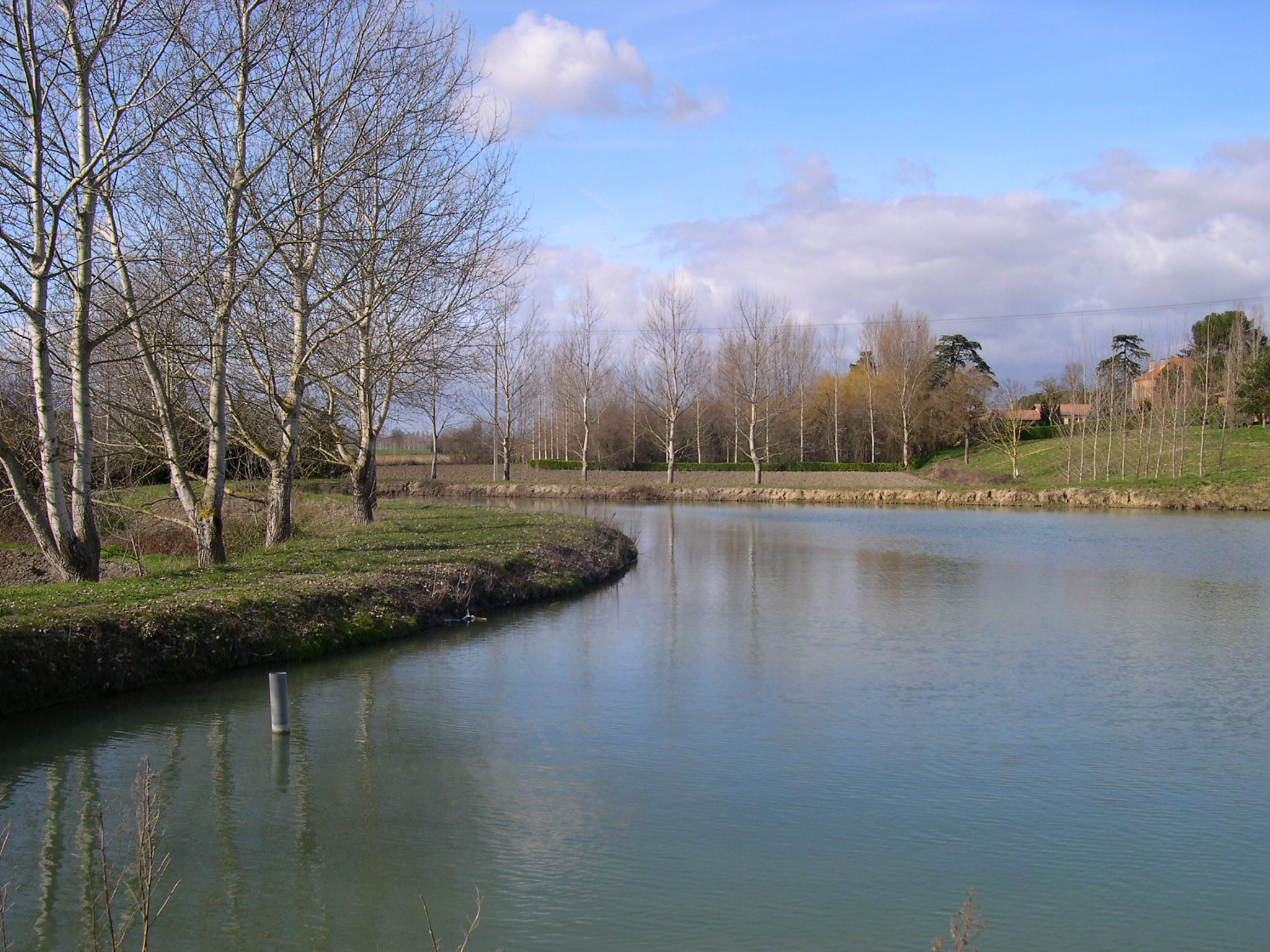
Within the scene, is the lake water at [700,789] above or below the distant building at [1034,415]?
below

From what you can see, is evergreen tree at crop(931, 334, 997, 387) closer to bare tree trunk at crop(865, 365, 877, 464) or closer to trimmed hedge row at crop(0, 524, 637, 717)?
bare tree trunk at crop(865, 365, 877, 464)

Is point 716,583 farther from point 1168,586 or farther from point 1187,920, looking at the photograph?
point 1187,920

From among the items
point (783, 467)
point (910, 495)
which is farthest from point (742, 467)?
point (910, 495)

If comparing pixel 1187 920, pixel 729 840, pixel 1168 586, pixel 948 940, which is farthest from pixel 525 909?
pixel 1168 586

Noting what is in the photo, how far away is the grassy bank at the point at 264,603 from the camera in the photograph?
28.3ft

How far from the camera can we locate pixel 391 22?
554 inches

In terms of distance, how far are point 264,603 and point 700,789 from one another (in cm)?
594

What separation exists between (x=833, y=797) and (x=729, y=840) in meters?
1.11

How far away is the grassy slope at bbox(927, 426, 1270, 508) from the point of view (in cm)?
3419

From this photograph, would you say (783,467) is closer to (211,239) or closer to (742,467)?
(742,467)

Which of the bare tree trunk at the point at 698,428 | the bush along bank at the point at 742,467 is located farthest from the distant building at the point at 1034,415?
the bare tree trunk at the point at 698,428

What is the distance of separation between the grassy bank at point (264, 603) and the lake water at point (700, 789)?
339 mm

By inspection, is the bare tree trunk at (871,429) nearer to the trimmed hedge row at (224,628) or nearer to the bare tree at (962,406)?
the bare tree at (962,406)

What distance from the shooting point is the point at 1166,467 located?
137 ft
